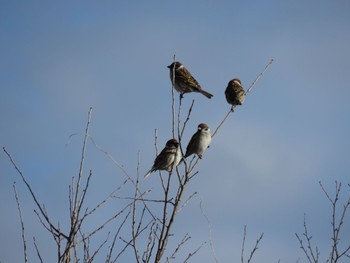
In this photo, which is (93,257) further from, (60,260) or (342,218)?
(342,218)

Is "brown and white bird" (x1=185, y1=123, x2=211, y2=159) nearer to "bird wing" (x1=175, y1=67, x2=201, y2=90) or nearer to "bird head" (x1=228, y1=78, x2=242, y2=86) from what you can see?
"bird wing" (x1=175, y1=67, x2=201, y2=90)

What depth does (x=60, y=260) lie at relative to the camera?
3.88 meters

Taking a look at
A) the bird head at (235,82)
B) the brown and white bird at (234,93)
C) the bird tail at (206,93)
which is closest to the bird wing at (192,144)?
the bird tail at (206,93)

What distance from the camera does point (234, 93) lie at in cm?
1060

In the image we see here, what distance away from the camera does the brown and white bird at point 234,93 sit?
34.5 ft

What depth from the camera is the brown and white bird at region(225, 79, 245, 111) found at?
10.5 m

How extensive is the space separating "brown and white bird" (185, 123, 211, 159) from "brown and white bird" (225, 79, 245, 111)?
939 mm

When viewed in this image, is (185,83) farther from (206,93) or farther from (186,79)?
(206,93)

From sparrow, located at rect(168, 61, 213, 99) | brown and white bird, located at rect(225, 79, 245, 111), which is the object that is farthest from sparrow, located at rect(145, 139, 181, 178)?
brown and white bird, located at rect(225, 79, 245, 111)

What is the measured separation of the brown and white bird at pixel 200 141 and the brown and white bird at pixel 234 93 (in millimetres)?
939

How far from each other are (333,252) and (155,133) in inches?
86.2

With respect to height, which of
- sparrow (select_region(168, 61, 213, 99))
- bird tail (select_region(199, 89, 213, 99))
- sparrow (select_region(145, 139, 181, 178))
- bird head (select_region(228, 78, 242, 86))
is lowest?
sparrow (select_region(145, 139, 181, 178))

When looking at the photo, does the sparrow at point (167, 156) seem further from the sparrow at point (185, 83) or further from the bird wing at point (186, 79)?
the bird wing at point (186, 79)

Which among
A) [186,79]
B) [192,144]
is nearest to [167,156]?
[192,144]
